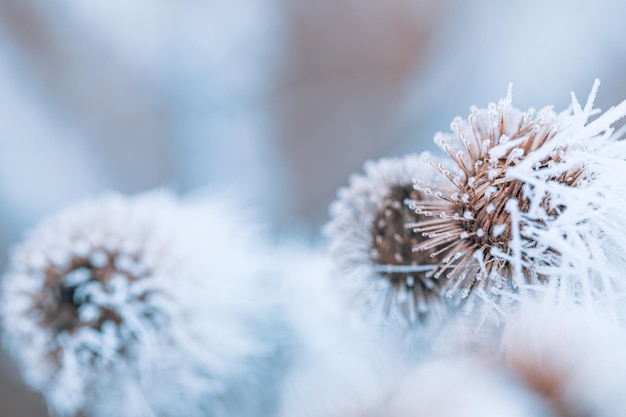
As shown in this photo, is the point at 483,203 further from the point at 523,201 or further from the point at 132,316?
the point at 132,316

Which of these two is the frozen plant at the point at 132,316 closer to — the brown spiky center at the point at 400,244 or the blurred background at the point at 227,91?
the brown spiky center at the point at 400,244

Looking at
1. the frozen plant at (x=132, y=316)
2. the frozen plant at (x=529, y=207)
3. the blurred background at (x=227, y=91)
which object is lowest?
the frozen plant at (x=529, y=207)

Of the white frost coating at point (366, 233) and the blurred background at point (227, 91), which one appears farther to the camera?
the blurred background at point (227, 91)

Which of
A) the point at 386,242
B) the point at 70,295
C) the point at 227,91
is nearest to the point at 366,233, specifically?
the point at 386,242

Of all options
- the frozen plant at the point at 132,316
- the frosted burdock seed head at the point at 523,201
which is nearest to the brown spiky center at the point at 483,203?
the frosted burdock seed head at the point at 523,201

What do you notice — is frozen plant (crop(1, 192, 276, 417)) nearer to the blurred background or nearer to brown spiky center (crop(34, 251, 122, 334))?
brown spiky center (crop(34, 251, 122, 334))

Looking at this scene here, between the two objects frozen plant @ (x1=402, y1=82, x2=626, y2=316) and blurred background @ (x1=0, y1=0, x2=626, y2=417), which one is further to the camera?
blurred background @ (x1=0, y1=0, x2=626, y2=417)

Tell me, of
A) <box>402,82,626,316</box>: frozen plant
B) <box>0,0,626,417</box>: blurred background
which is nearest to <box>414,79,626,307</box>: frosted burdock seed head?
<box>402,82,626,316</box>: frozen plant
